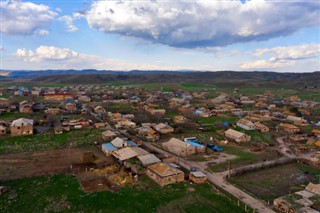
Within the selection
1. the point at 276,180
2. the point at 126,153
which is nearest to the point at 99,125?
the point at 126,153

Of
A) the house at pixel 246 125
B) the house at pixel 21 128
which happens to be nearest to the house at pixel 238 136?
the house at pixel 246 125

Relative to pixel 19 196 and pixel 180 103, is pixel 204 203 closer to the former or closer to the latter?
pixel 19 196

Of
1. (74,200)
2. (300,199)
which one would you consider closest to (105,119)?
(74,200)

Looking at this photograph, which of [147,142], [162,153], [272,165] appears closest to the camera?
[272,165]

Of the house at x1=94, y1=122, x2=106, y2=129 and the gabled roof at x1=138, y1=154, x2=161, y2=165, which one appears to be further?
the house at x1=94, y1=122, x2=106, y2=129

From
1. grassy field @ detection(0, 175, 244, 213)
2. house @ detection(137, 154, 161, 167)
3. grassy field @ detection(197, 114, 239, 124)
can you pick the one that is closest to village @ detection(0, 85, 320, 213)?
house @ detection(137, 154, 161, 167)

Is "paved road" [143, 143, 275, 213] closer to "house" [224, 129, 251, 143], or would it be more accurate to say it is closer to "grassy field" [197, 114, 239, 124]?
"house" [224, 129, 251, 143]

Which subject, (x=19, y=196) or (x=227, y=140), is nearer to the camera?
(x=19, y=196)
